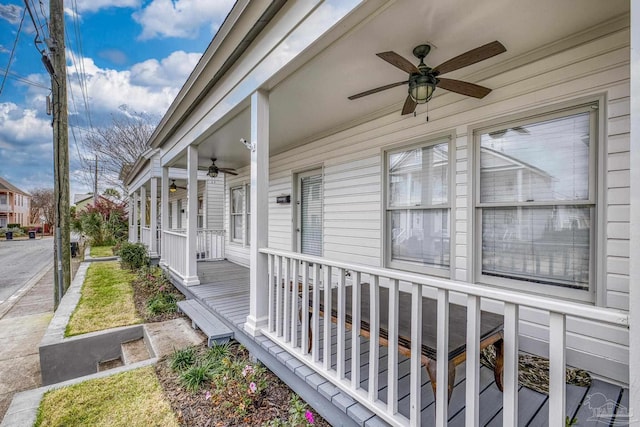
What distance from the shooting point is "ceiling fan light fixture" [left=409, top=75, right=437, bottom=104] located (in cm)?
252

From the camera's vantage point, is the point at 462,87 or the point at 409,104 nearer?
the point at 462,87

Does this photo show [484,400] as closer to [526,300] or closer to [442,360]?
[442,360]

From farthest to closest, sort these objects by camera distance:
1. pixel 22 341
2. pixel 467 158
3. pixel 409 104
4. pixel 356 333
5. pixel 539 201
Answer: pixel 22 341, pixel 467 158, pixel 409 104, pixel 539 201, pixel 356 333

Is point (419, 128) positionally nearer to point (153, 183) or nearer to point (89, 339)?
point (89, 339)

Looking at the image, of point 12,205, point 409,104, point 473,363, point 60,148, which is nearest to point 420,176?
point 409,104

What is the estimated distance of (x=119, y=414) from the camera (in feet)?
7.54

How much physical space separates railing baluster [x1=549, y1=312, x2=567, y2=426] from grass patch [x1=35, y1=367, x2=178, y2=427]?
2.36 metres

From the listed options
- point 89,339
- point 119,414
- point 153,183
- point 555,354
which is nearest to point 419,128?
point 555,354

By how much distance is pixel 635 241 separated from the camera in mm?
984

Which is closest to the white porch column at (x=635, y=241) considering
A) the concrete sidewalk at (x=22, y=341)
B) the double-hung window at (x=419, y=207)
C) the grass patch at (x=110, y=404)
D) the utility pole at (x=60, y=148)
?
the double-hung window at (x=419, y=207)

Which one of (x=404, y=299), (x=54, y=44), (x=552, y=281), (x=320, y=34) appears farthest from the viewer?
(x=54, y=44)

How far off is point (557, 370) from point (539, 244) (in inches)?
74.1

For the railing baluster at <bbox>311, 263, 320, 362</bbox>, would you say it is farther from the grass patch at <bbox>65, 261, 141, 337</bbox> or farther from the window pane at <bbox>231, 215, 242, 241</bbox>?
the window pane at <bbox>231, 215, 242, 241</bbox>

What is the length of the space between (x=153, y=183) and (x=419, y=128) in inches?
316
